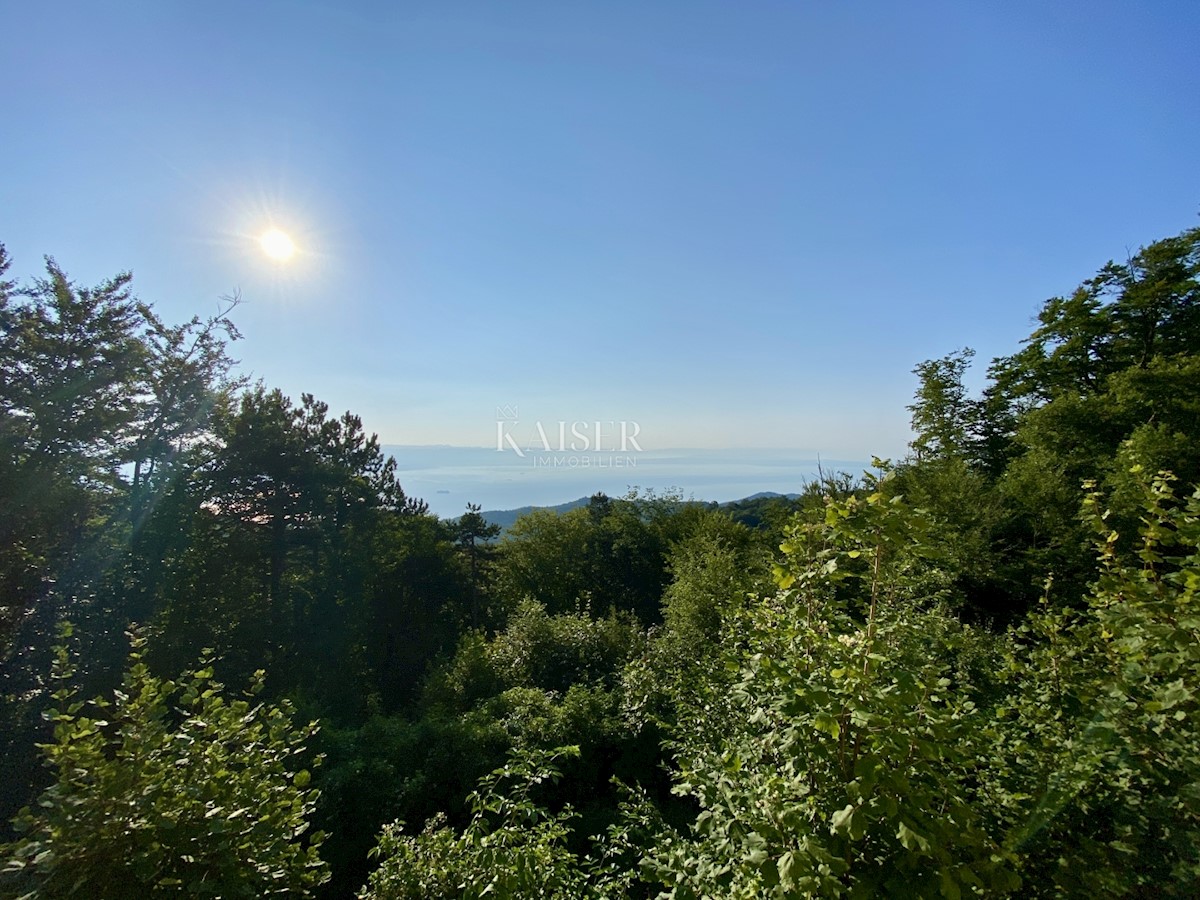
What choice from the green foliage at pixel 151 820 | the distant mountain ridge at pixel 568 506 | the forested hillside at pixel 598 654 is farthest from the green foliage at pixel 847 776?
the distant mountain ridge at pixel 568 506

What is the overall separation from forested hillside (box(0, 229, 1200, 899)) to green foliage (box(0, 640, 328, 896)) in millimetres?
18

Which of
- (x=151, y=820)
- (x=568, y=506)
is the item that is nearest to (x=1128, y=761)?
(x=151, y=820)

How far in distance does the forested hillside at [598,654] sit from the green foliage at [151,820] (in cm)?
2

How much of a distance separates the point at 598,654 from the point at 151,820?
11.2 meters

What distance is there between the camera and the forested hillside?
196 centimetres

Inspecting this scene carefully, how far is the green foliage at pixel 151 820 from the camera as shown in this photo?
6.73 feet

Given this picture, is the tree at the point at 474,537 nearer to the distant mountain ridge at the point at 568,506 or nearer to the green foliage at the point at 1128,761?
the distant mountain ridge at the point at 568,506

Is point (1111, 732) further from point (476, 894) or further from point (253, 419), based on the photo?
point (253, 419)

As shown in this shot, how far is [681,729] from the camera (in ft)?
14.8

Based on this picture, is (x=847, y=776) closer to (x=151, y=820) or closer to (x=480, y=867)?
(x=480, y=867)

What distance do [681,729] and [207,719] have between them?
3567 millimetres

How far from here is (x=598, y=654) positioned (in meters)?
12.6

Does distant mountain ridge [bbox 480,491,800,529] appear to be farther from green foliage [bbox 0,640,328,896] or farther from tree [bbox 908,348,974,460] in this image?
green foliage [bbox 0,640,328,896]

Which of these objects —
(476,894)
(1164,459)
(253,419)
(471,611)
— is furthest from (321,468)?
(1164,459)
